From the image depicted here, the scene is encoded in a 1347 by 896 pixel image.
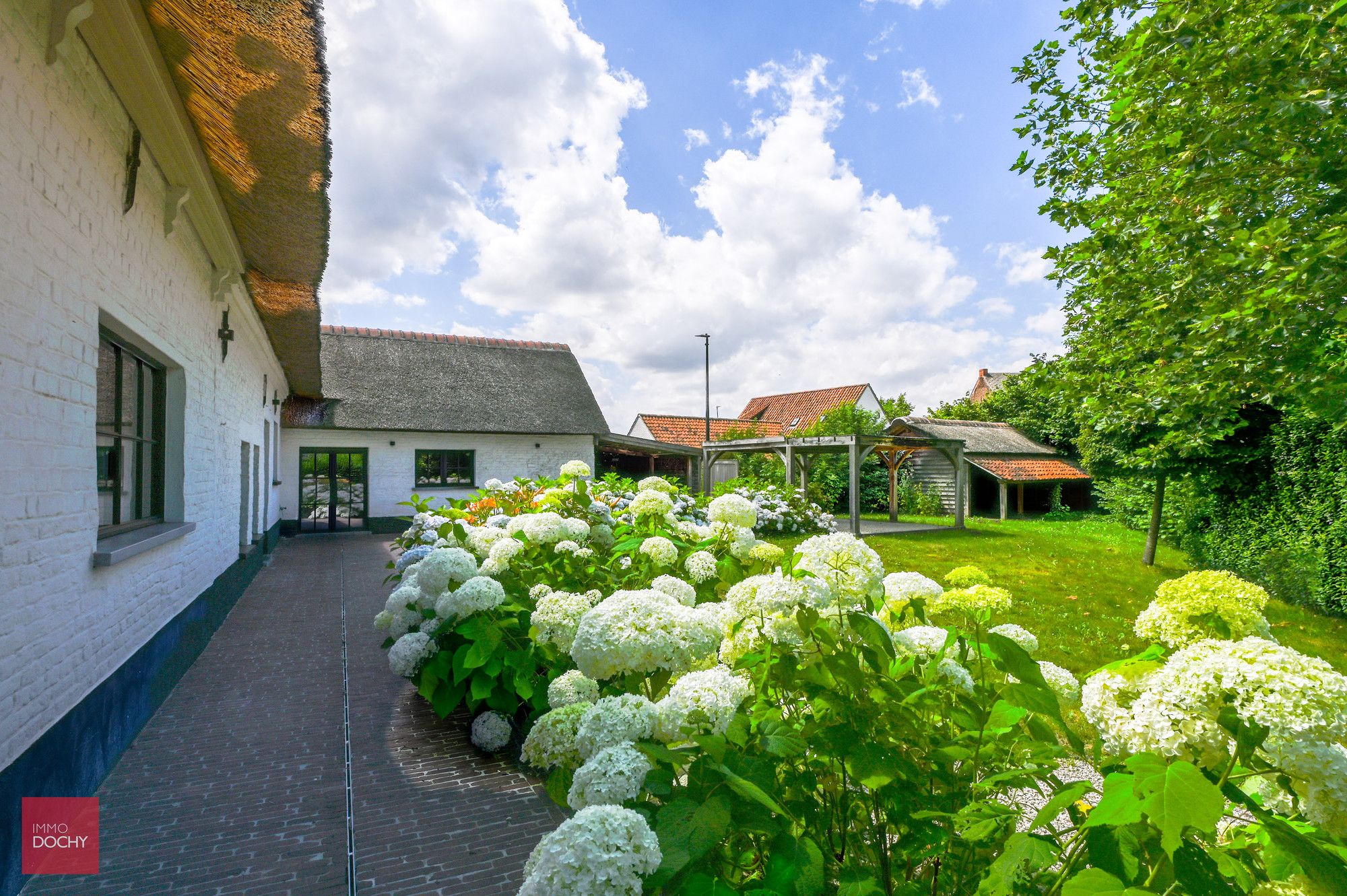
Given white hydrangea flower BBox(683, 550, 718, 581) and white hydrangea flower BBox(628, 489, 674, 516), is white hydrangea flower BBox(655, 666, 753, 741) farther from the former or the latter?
white hydrangea flower BBox(628, 489, 674, 516)

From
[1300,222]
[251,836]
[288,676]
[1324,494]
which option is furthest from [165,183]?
[1324,494]

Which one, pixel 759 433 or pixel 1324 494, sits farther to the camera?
pixel 759 433

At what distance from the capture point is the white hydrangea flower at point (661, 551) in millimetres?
2795

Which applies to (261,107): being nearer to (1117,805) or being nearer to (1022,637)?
(1022,637)

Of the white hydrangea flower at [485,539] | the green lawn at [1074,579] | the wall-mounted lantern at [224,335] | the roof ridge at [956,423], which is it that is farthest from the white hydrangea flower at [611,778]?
the roof ridge at [956,423]

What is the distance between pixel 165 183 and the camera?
4289 mm

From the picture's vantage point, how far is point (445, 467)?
645 inches

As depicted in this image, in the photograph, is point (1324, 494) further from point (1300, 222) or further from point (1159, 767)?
point (1159, 767)

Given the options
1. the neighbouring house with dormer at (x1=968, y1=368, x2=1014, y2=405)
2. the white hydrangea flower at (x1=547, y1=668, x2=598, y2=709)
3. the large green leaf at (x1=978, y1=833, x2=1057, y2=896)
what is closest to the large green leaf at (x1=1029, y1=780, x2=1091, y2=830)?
the large green leaf at (x1=978, y1=833, x2=1057, y2=896)

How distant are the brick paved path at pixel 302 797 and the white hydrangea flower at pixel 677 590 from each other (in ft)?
3.94

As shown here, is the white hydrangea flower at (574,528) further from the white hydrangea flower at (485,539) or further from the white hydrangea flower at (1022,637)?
the white hydrangea flower at (1022,637)

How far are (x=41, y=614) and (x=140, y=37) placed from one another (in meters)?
2.48

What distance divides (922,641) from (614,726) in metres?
0.82

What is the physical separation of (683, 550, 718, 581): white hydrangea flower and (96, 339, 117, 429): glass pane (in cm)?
328
